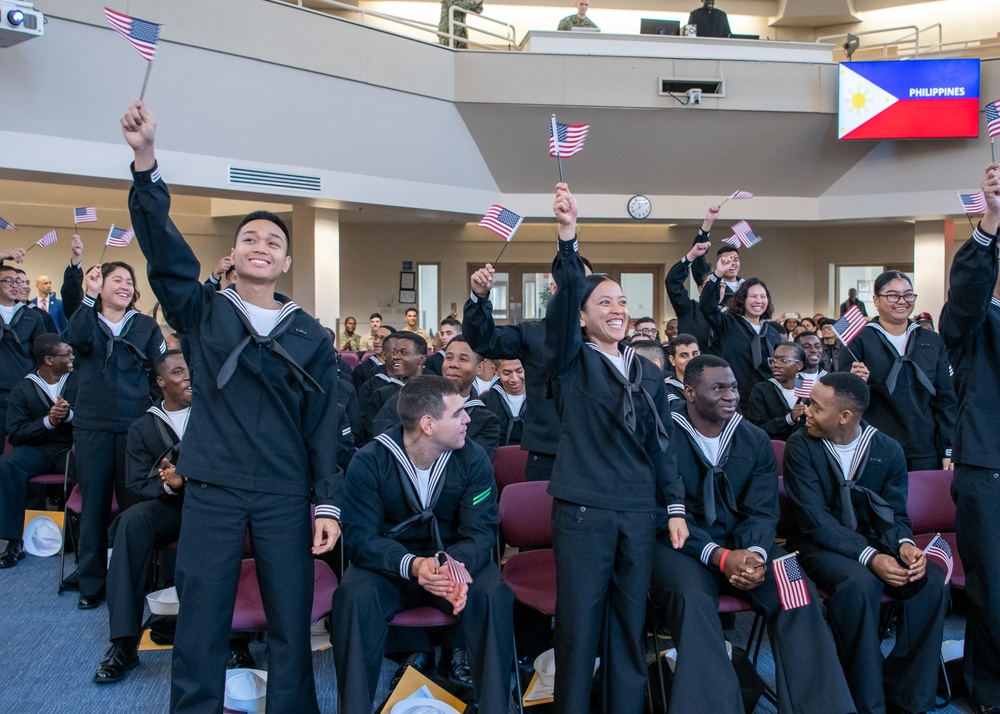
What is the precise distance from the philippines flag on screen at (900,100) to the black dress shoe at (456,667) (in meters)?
11.1

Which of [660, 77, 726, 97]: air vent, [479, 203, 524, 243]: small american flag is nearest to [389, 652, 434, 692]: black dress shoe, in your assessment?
[479, 203, 524, 243]: small american flag

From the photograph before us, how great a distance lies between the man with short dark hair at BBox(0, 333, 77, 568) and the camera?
17.1 ft

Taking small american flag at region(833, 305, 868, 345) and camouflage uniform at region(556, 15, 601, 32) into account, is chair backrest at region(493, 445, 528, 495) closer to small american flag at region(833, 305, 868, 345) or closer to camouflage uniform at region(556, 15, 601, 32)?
small american flag at region(833, 305, 868, 345)

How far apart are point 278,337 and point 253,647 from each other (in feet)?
6.36

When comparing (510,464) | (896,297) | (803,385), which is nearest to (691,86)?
(803,385)

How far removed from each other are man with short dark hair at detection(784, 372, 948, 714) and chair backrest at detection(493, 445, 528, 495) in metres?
1.48

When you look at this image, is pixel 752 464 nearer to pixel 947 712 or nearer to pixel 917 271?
pixel 947 712

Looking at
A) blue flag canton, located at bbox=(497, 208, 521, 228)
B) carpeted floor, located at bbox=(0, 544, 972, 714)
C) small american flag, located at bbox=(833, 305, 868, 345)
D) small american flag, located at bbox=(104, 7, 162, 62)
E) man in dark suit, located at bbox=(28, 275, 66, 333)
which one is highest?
small american flag, located at bbox=(104, 7, 162, 62)

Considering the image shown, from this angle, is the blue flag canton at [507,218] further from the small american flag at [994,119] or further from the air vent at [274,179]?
the air vent at [274,179]

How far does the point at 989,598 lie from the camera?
3.13 metres

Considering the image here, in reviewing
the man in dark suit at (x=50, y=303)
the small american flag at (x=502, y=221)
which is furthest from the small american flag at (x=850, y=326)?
the man in dark suit at (x=50, y=303)

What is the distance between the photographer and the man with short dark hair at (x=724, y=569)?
2879mm

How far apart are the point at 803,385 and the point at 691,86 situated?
8.10 metres

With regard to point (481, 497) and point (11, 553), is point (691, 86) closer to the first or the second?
point (481, 497)
